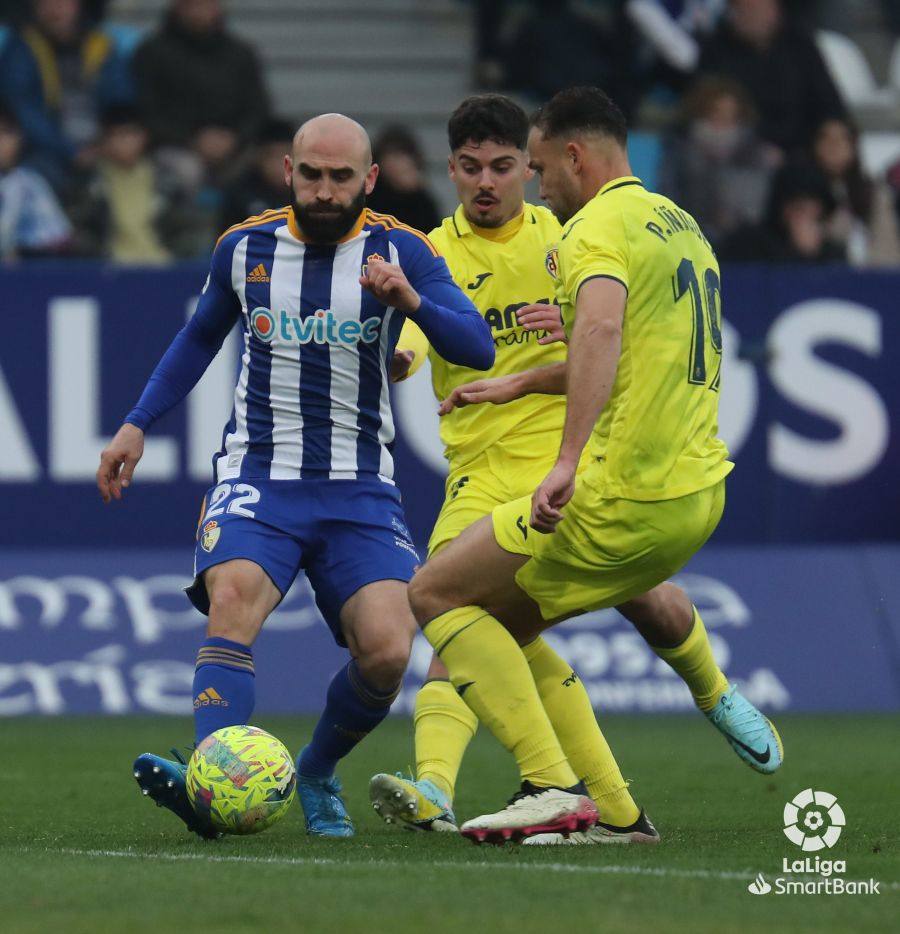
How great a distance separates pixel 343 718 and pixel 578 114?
201cm

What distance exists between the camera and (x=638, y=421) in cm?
578

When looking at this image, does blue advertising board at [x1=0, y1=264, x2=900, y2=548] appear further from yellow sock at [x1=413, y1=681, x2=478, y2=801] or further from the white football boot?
the white football boot

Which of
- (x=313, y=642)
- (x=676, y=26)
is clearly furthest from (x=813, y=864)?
(x=676, y=26)

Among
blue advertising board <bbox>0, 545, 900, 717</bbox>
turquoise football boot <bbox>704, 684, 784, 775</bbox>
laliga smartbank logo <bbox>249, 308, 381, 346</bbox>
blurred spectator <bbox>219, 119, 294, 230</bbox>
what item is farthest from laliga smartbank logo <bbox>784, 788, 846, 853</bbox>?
blurred spectator <bbox>219, 119, 294, 230</bbox>

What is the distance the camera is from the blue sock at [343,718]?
6.45m

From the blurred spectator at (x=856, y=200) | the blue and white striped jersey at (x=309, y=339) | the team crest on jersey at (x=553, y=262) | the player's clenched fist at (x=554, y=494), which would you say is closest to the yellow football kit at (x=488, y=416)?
the blue and white striped jersey at (x=309, y=339)

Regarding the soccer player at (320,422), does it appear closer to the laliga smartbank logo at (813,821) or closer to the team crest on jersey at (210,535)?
the team crest on jersey at (210,535)

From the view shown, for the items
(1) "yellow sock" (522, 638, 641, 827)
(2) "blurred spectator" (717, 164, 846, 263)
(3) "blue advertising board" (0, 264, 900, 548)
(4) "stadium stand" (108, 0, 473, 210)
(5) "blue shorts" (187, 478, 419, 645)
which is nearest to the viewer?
(1) "yellow sock" (522, 638, 641, 827)

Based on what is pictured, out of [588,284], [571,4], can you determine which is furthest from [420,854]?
[571,4]

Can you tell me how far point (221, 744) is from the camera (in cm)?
584

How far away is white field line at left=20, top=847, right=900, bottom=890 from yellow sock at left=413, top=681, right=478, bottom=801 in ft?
3.11

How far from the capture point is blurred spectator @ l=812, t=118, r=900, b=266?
543 inches

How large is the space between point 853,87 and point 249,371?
34.2ft

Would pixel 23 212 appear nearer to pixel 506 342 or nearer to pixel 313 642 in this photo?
pixel 313 642
